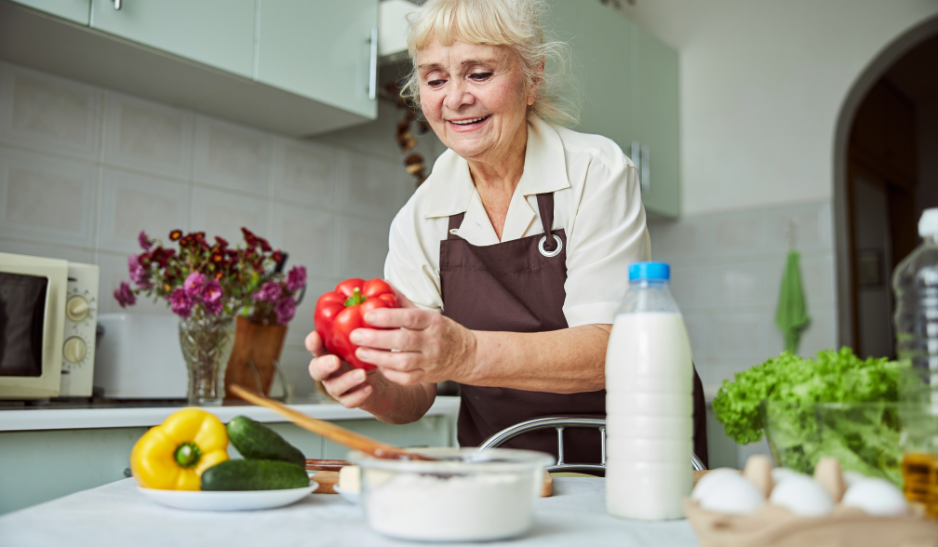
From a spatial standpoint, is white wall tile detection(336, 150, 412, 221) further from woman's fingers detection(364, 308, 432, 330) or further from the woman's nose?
woman's fingers detection(364, 308, 432, 330)

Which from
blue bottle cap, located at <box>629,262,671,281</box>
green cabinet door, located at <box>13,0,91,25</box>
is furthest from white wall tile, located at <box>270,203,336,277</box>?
blue bottle cap, located at <box>629,262,671,281</box>

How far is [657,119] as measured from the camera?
10.5 ft

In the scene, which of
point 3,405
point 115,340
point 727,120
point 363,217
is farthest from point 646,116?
point 3,405

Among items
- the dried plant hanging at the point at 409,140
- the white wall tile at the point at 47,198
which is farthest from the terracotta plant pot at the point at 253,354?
the dried plant hanging at the point at 409,140

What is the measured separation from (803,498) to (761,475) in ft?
0.21

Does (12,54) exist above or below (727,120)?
below

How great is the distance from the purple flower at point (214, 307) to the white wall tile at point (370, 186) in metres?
0.90

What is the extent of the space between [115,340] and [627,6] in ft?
8.83

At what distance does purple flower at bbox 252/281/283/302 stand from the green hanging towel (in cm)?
200

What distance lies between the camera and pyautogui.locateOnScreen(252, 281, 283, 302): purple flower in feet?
5.98

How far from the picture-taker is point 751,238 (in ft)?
10.3

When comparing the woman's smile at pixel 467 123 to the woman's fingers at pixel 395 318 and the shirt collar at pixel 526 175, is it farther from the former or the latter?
the woman's fingers at pixel 395 318

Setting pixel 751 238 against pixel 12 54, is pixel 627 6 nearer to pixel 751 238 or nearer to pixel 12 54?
pixel 751 238

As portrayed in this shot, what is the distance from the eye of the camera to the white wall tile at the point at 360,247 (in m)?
2.54
